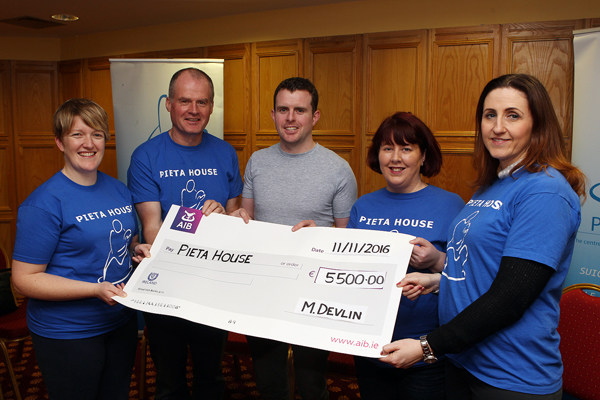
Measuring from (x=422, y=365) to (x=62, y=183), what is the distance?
1.38 m

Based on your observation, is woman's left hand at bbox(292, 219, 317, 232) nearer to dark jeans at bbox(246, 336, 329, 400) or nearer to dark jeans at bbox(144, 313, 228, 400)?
dark jeans at bbox(246, 336, 329, 400)

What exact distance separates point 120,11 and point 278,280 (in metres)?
4.46

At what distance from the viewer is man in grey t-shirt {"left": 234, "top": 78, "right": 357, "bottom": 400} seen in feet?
5.66

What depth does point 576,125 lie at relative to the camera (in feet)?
9.83

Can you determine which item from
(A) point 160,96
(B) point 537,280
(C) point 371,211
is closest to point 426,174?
(C) point 371,211

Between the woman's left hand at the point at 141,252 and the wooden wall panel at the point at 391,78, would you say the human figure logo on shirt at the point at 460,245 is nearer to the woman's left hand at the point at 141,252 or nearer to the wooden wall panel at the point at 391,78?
the woman's left hand at the point at 141,252

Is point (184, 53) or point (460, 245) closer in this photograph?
point (460, 245)

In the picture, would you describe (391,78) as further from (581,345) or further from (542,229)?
(542,229)

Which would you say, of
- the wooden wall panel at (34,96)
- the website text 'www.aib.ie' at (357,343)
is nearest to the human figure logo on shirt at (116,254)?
Result: the website text 'www.aib.ie' at (357,343)

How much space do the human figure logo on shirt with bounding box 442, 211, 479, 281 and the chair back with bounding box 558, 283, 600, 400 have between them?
0.79m

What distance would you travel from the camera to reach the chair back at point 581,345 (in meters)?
1.53

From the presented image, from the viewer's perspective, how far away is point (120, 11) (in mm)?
4617

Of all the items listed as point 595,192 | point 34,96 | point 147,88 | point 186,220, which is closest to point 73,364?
point 186,220

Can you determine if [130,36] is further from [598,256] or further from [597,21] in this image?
[598,256]
